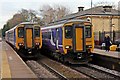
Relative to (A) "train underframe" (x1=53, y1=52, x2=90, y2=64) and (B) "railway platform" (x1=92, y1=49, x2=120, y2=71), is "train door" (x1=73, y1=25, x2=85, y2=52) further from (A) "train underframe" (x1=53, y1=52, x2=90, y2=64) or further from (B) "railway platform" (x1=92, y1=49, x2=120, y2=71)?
(B) "railway platform" (x1=92, y1=49, x2=120, y2=71)

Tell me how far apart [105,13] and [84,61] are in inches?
1561

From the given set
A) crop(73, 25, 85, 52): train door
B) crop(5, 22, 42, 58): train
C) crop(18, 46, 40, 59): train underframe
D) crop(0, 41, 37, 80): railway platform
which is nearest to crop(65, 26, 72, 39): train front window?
crop(73, 25, 85, 52): train door

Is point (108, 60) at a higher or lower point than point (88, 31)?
lower

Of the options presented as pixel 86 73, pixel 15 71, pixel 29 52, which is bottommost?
pixel 86 73

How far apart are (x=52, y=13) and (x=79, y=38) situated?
75.3 metres

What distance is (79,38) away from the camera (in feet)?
67.5

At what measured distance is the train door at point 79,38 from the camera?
20484mm

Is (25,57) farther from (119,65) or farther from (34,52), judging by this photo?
(119,65)

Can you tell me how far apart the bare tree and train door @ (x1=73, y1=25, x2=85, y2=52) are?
69830 mm

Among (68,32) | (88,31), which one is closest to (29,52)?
(68,32)

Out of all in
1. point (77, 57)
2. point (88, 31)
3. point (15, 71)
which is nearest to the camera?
point (15, 71)

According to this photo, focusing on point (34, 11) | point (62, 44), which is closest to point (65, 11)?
point (34, 11)

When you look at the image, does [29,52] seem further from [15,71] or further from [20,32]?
[15,71]

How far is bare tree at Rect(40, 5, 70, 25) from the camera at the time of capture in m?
92.5
